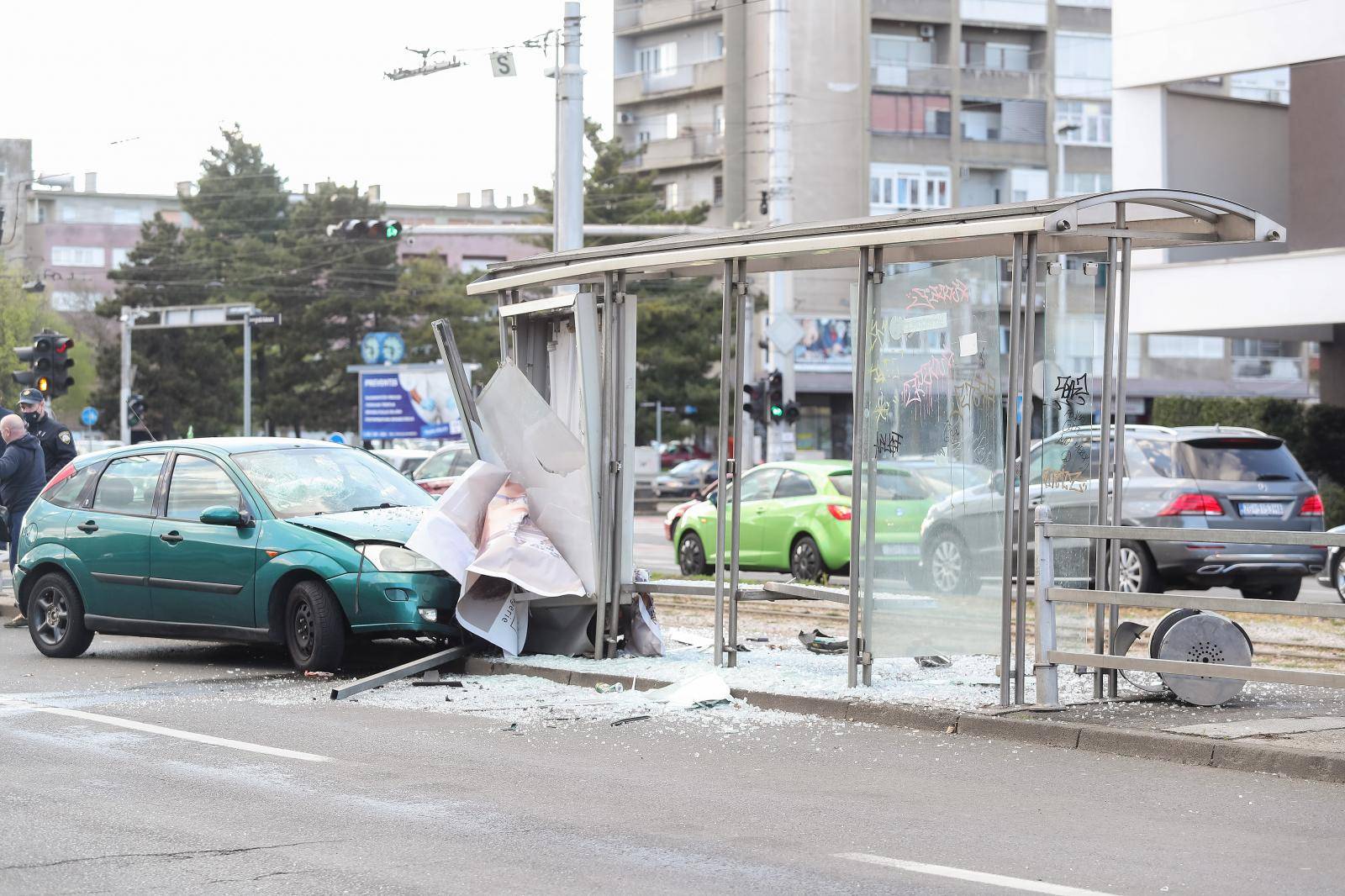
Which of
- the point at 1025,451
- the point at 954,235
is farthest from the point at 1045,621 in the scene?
the point at 954,235

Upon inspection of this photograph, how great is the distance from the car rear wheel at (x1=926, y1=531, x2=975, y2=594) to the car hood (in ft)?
12.3

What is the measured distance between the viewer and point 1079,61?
210ft

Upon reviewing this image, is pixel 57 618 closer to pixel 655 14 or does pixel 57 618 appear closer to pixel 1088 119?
pixel 1088 119

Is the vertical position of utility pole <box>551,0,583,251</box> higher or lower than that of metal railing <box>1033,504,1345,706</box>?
higher

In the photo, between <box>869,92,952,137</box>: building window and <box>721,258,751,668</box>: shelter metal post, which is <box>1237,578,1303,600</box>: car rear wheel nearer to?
<box>721,258,751,668</box>: shelter metal post

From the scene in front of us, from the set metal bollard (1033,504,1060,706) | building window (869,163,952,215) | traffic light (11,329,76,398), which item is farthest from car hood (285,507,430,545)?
building window (869,163,952,215)

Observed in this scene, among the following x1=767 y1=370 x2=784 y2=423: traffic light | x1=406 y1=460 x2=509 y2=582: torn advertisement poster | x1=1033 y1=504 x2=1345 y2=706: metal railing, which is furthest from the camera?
x1=767 y1=370 x2=784 y2=423: traffic light

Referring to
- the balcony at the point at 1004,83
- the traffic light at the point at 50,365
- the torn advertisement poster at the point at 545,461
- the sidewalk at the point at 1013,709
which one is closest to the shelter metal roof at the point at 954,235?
the torn advertisement poster at the point at 545,461

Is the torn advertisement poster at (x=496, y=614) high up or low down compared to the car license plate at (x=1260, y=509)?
down

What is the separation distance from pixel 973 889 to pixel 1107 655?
366 centimetres

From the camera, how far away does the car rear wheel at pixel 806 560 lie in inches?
794

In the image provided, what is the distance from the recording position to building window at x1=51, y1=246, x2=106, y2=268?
370ft

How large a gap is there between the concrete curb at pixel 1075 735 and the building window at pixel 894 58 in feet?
175

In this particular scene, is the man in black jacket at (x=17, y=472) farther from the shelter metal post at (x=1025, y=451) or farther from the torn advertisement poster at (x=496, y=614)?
the shelter metal post at (x=1025, y=451)
